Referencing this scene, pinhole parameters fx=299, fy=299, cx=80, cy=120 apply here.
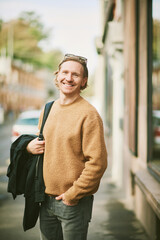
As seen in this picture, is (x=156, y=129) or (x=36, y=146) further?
(x=156, y=129)

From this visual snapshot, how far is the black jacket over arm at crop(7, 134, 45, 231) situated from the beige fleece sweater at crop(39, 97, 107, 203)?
8 centimetres

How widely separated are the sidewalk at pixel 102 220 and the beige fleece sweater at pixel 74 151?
211cm

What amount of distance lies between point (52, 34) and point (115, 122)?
5086 centimetres

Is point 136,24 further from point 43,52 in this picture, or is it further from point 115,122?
point 43,52

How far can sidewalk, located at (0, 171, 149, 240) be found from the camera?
12.9 feet

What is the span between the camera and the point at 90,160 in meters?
1.96

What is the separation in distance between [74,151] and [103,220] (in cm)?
281

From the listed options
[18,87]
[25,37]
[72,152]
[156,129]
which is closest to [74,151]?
[72,152]

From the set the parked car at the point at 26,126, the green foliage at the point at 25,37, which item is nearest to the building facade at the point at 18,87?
the green foliage at the point at 25,37

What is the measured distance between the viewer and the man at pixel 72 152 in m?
1.97

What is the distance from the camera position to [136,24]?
4918 mm

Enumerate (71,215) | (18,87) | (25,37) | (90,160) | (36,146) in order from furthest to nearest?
(25,37) < (18,87) < (36,146) < (71,215) < (90,160)

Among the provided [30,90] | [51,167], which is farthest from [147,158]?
[30,90]

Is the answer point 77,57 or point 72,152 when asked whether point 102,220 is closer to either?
point 72,152
